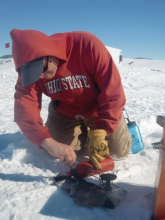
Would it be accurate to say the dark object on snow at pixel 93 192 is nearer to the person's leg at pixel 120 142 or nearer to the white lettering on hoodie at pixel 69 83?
the person's leg at pixel 120 142

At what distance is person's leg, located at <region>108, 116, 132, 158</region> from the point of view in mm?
2217

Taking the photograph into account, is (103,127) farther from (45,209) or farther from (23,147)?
(23,147)

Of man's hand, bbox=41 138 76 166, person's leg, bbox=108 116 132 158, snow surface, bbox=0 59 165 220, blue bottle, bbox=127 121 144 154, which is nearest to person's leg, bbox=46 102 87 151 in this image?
snow surface, bbox=0 59 165 220

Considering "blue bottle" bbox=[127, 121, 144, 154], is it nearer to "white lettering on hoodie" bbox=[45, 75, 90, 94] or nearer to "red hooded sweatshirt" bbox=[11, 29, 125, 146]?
"red hooded sweatshirt" bbox=[11, 29, 125, 146]

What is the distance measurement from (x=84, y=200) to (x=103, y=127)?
0.59m

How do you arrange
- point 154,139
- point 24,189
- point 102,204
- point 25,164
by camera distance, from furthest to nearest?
point 154,139 → point 25,164 → point 24,189 → point 102,204

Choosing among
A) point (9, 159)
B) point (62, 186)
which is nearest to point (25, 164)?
point (9, 159)

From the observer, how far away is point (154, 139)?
2.72m

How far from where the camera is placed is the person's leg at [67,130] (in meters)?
2.48

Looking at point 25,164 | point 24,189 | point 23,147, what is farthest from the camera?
point 23,147

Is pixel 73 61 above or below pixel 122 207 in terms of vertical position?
above

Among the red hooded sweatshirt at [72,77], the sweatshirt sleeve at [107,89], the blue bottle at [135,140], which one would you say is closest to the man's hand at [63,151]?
the red hooded sweatshirt at [72,77]

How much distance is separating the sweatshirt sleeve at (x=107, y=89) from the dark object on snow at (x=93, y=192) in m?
0.43

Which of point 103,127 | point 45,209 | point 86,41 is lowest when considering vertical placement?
point 45,209
